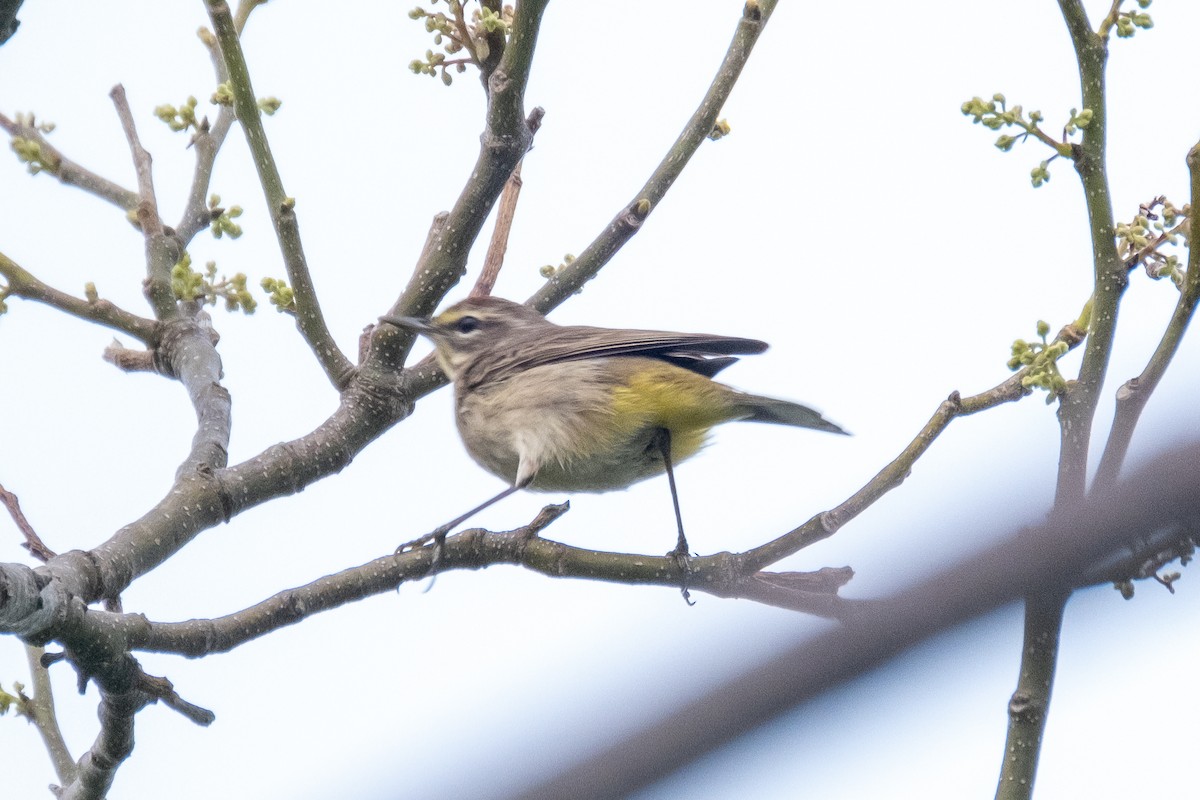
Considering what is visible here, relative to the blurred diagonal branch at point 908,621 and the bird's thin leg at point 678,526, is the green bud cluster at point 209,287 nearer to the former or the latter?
the bird's thin leg at point 678,526

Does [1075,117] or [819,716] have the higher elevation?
[1075,117]

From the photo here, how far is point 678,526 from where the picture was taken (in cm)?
529

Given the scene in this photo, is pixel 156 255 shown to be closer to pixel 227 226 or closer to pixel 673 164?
pixel 227 226

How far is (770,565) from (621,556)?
57 cm

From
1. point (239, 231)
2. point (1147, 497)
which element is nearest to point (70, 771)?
point (239, 231)

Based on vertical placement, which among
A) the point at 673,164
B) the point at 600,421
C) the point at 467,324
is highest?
the point at 467,324

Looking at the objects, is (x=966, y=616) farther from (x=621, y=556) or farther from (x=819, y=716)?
(x=621, y=556)

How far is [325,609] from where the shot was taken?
3.92 meters

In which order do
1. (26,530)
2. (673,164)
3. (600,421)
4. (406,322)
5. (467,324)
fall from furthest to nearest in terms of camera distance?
1. (467,324)
2. (600,421)
3. (673,164)
4. (406,322)
5. (26,530)

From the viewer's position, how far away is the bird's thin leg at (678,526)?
3998mm

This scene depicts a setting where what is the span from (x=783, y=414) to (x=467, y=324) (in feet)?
6.01

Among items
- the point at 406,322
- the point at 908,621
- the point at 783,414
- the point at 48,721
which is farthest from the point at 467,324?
the point at 908,621

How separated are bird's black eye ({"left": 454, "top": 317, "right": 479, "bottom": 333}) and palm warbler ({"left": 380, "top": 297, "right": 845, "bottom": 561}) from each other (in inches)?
4.8

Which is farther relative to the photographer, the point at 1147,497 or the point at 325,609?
the point at 325,609
